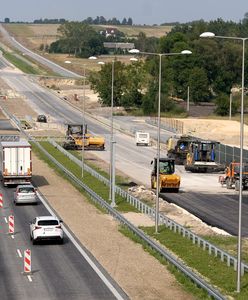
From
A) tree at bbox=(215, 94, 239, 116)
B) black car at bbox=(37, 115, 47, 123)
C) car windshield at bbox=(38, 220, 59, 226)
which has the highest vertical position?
tree at bbox=(215, 94, 239, 116)

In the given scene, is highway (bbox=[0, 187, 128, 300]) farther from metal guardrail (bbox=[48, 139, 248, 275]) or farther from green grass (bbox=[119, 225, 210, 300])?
metal guardrail (bbox=[48, 139, 248, 275])

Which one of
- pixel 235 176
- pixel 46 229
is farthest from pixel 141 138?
pixel 46 229

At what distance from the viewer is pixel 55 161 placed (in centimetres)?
8975

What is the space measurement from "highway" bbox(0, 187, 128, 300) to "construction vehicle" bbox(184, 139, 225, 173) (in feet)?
121

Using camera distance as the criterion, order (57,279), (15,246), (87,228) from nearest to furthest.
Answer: (57,279), (15,246), (87,228)

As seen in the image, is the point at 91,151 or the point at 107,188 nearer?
the point at 107,188

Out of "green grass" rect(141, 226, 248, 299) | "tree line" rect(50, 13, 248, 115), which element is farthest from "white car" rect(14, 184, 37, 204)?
"tree line" rect(50, 13, 248, 115)

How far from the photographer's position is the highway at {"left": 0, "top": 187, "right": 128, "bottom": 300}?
35.7 metres


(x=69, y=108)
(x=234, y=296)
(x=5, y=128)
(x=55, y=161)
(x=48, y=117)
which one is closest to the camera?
(x=234, y=296)

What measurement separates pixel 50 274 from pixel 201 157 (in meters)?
48.9

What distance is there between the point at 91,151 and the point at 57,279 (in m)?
69.3

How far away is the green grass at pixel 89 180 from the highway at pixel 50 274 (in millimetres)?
11389

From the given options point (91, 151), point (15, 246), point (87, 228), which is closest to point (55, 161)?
point (91, 151)

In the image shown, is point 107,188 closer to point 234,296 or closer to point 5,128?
point 234,296
